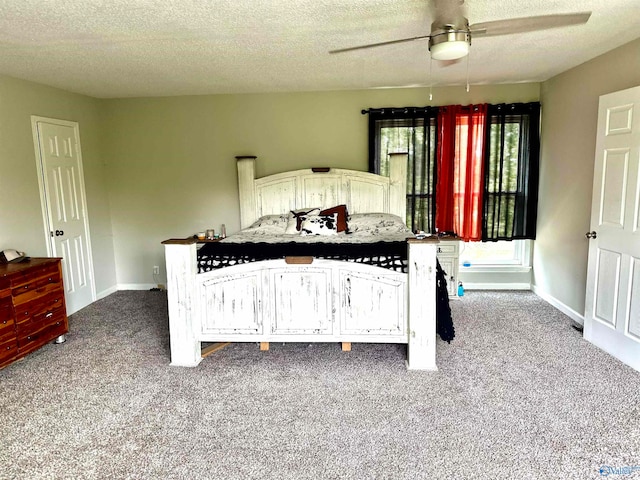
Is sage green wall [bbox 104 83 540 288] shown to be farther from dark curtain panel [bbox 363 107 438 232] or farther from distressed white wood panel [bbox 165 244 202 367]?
distressed white wood panel [bbox 165 244 202 367]

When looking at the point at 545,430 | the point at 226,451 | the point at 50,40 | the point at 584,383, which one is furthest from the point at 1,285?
the point at 584,383

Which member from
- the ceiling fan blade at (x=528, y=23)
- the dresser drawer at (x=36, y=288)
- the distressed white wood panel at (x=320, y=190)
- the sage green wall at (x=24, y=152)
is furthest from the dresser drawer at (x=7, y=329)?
the ceiling fan blade at (x=528, y=23)

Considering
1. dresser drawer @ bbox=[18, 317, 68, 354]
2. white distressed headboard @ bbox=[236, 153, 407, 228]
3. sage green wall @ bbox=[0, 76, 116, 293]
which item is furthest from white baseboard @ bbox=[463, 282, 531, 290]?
sage green wall @ bbox=[0, 76, 116, 293]

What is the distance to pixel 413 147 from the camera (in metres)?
4.94

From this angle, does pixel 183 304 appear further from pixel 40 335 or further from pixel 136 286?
pixel 136 286

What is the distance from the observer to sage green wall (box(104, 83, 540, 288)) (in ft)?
16.4

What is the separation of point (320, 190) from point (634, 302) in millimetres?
3139

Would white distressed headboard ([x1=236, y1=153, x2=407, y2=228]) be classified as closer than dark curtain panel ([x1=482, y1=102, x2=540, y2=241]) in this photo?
No

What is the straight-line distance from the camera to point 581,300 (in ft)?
13.2

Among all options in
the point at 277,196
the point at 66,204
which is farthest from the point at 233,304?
the point at 66,204

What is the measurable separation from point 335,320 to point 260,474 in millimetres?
1274

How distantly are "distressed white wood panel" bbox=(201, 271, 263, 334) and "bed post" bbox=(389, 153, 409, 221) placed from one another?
2335 millimetres

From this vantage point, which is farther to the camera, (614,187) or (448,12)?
(614,187)

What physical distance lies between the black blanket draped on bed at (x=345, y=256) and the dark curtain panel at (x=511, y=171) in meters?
2.11
